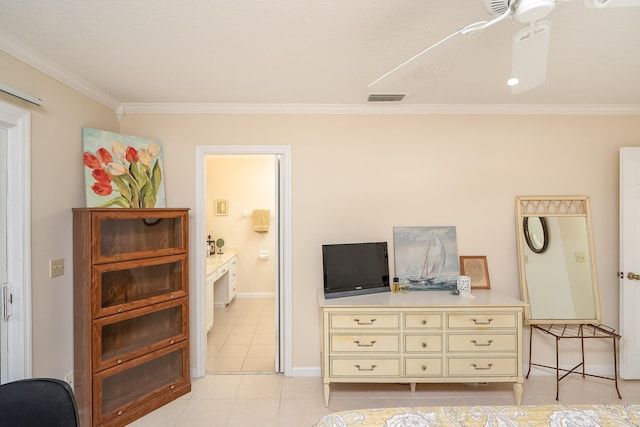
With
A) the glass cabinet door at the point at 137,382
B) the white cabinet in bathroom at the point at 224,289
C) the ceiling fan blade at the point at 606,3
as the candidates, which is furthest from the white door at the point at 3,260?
the white cabinet in bathroom at the point at 224,289

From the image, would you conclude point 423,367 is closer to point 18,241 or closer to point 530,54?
point 530,54

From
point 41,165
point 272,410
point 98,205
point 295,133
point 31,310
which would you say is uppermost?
point 295,133

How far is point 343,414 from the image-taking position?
1.42 meters


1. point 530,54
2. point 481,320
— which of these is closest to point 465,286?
point 481,320

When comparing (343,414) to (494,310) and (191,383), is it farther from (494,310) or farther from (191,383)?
(191,383)

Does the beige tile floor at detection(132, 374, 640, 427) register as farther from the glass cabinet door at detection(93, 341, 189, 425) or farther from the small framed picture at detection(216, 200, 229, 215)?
the small framed picture at detection(216, 200, 229, 215)

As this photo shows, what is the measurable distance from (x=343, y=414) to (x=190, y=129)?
8.56ft

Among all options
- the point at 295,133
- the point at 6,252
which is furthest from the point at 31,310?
the point at 295,133

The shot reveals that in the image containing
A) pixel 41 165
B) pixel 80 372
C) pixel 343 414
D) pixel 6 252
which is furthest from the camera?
pixel 80 372

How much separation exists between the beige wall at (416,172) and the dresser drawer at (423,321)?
78 cm

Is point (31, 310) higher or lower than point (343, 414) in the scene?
higher

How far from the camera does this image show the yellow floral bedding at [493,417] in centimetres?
132

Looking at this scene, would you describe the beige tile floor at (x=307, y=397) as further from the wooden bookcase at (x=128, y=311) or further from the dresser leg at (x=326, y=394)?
the wooden bookcase at (x=128, y=311)

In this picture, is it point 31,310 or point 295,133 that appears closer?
point 31,310
